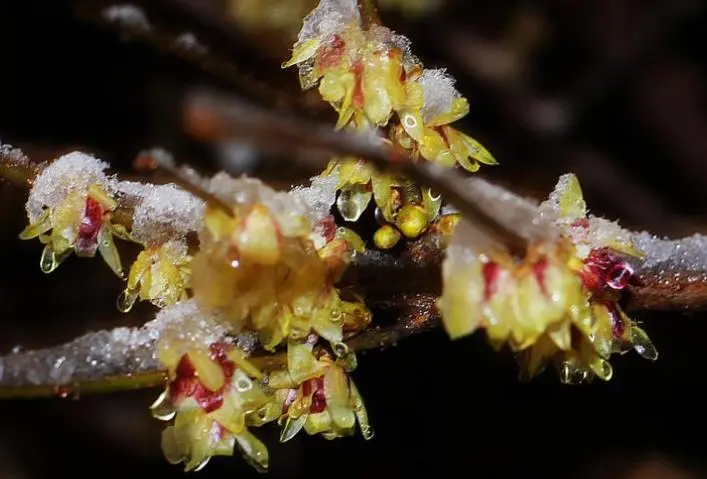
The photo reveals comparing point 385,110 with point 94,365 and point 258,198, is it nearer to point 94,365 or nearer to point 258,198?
point 258,198

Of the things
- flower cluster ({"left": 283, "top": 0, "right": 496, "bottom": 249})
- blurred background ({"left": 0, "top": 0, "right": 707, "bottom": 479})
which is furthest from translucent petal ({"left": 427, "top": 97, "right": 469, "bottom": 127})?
blurred background ({"left": 0, "top": 0, "right": 707, "bottom": 479})

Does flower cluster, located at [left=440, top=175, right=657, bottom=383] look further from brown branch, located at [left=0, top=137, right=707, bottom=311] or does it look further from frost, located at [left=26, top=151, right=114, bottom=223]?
frost, located at [left=26, top=151, right=114, bottom=223]

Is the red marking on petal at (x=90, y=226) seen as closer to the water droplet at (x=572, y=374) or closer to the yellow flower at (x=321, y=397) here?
the yellow flower at (x=321, y=397)

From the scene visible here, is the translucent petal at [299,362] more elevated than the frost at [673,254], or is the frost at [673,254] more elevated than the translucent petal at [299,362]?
the frost at [673,254]

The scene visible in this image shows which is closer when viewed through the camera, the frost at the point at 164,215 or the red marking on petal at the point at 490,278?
the red marking on petal at the point at 490,278

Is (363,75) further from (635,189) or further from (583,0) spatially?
(583,0)

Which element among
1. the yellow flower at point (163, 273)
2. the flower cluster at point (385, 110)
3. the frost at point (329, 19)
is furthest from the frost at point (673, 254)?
the yellow flower at point (163, 273)

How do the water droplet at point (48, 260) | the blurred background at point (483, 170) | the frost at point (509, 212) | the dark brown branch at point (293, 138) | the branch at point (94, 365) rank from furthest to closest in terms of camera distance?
the blurred background at point (483, 170) < the water droplet at point (48, 260) < the branch at point (94, 365) < the frost at point (509, 212) < the dark brown branch at point (293, 138)

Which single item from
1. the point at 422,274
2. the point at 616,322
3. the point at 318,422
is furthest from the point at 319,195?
the point at 616,322
